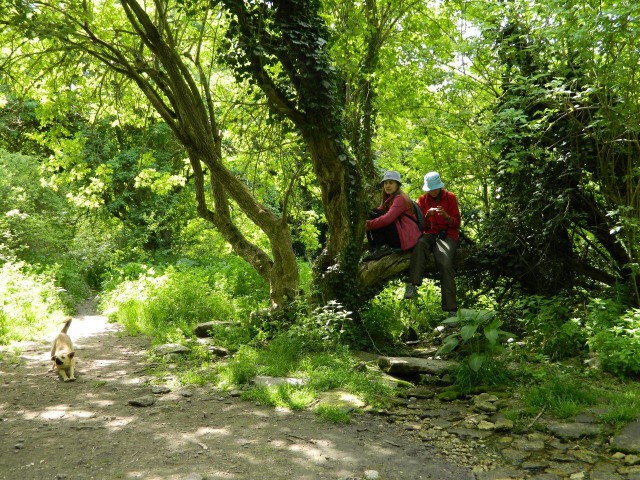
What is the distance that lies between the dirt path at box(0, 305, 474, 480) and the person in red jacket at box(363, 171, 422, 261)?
10.8 feet

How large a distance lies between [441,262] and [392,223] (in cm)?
98

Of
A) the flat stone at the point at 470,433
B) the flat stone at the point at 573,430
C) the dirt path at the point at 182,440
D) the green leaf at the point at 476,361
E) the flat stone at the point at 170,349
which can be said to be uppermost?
the flat stone at the point at 170,349

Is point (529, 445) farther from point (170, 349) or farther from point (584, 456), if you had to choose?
point (170, 349)

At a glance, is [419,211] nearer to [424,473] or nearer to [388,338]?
[388,338]

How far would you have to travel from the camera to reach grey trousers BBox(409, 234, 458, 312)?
747cm

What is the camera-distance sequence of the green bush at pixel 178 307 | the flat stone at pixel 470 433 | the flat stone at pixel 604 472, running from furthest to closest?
the green bush at pixel 178 307 < the flat stone at pixel 470 433 < the flat stone at pixel 604 472

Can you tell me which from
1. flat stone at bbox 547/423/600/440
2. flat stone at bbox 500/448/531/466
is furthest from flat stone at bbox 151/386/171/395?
flat stone at bbox 547/423/600/440

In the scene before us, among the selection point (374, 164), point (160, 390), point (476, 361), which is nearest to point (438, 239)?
point (476, 361)

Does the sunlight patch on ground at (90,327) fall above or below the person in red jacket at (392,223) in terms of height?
below

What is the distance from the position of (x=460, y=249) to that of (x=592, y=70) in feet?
10.1

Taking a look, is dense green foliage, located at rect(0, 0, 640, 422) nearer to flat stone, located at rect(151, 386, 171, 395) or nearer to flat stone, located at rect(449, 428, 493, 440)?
flat stone, located at rect(151, 386, 171, 395)

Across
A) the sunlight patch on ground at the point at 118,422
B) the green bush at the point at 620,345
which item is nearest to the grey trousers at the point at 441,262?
the green bush at the point at 620,345

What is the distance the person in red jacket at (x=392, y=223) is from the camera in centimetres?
782

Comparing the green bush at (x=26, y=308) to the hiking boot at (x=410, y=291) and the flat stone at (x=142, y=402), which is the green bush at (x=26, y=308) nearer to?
the flat stone at (x=142, y=402)
